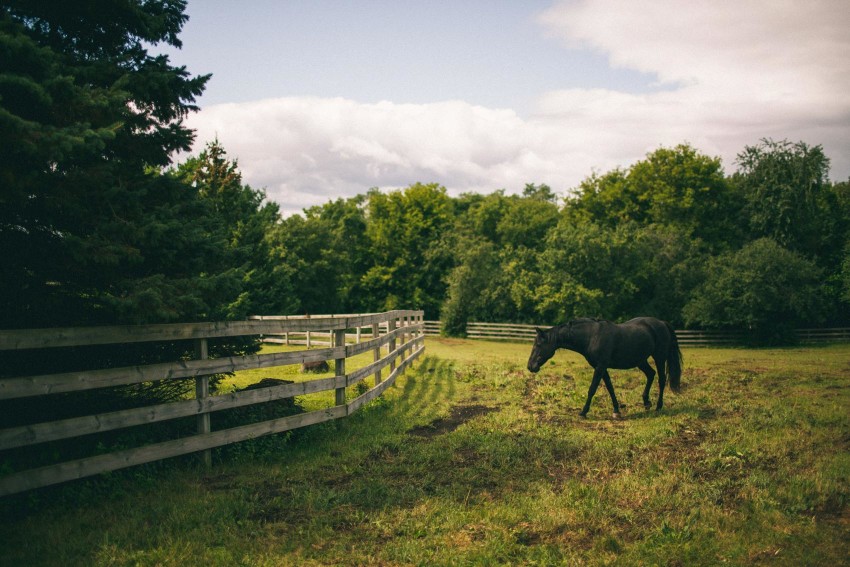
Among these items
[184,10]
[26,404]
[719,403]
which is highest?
[184,10]

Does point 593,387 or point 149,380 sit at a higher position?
point 149,380

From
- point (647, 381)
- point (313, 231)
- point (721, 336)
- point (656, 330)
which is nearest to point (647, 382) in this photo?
point (647, 381)

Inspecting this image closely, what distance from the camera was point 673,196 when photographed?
138 feet

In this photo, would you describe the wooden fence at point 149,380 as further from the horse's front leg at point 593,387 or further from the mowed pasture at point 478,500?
the horse's front leg at point 593,387

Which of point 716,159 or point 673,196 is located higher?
point 716,159

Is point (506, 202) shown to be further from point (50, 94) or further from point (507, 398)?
point (50, 94)

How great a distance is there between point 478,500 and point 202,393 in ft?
10.8

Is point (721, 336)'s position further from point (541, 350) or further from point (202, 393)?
point (202, 393)

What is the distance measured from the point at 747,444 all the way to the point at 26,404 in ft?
28.0

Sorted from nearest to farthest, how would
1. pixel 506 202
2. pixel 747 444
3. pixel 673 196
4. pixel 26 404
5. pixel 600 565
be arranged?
pixel 600 565
pixel 26 404
pixel 747 444
pixel 673 196
pixel 506 202

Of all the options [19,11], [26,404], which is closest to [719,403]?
[26,404]

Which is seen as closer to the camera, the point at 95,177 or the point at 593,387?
the point at 95,177

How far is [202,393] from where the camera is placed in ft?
19.6

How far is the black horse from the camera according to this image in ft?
31.5
